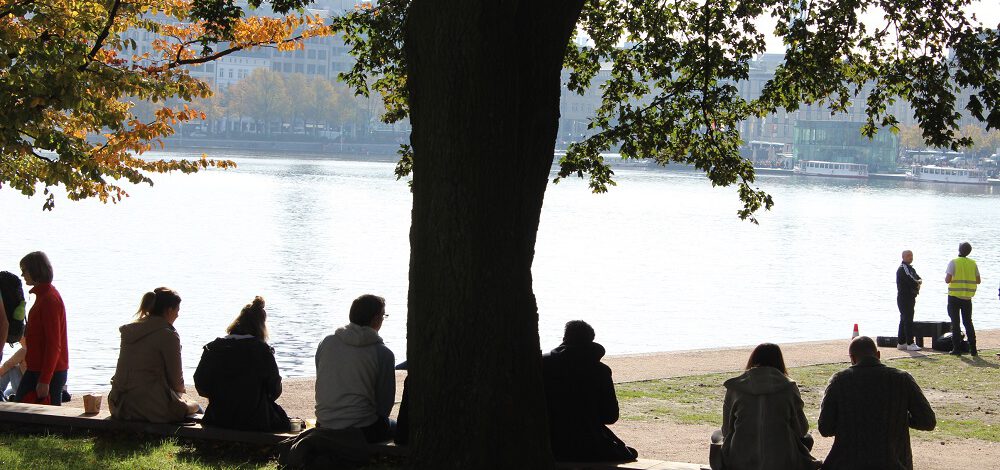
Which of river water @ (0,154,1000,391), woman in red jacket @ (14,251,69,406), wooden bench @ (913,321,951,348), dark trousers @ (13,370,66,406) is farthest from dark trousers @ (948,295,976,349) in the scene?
woman in red jacket @ (14,251,69,406)

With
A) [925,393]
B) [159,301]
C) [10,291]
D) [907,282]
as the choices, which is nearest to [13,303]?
[10,291]

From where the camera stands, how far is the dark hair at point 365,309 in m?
7.15

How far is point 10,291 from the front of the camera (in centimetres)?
882

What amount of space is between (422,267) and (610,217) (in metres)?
67.2

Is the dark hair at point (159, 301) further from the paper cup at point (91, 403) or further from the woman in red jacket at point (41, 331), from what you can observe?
the woman in red jacket at point (41, 331)

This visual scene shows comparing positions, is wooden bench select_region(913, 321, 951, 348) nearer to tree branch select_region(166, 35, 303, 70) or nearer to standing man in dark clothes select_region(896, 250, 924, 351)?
standing man in dark clothes select_region(896, 250, 924, 351)

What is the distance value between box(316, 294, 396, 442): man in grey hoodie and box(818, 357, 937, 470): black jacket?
8.29 feet

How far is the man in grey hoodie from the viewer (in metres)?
7.14

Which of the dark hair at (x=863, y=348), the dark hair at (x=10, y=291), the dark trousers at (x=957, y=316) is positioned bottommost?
the dark trousers at (x=957, y=316)

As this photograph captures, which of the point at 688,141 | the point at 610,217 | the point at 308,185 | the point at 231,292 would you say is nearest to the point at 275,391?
the point at 688,141

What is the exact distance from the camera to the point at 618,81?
45.3 feet

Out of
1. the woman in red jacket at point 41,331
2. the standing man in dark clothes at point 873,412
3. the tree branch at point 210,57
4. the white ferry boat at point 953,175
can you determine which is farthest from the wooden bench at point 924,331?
the white ferry boat at point 953,175

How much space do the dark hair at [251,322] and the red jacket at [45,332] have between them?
1.84 metres

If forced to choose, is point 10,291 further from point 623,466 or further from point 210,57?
point 623,466
